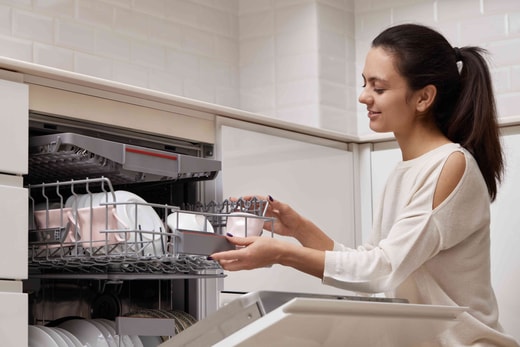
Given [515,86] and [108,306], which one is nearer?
[108,306]

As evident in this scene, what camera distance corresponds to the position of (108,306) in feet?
Answer: 6.57

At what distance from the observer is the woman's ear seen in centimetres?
190

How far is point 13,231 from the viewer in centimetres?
158

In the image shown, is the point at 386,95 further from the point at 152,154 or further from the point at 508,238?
the point at 508,238

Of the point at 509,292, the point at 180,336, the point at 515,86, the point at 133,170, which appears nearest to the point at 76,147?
the point at 133,170

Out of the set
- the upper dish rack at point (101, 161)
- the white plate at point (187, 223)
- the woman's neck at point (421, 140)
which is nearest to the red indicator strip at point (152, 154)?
the upper dish rack at point (101, 161)

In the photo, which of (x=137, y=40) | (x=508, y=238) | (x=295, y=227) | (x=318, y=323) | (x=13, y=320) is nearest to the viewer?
(x=318, y=323)

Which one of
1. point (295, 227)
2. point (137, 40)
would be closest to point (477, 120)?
point (295, 227)

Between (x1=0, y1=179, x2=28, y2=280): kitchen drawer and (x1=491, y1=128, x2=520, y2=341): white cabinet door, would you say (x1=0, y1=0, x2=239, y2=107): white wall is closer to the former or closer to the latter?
(x1=0, y1=179, x2=28, y2=280): kitchen drawer

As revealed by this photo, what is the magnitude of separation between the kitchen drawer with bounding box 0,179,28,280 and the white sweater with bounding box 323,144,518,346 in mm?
534

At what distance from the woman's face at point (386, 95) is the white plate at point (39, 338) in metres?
0.75

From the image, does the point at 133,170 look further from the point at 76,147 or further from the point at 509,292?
the point at 509,292

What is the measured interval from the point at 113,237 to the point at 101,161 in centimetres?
15

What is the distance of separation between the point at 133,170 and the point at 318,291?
33.0 inches
